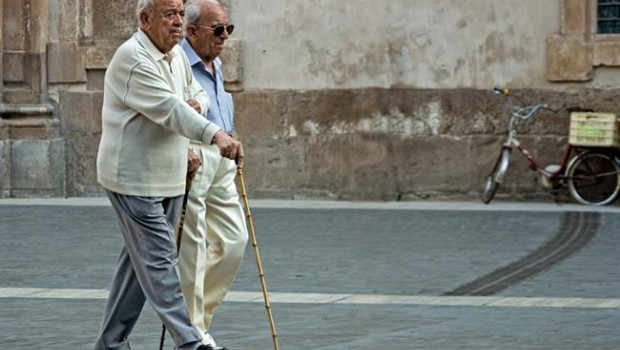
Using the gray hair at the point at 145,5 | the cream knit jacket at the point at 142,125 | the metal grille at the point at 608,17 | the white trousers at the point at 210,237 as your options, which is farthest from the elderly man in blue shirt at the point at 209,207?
the metal grille at the point at 608,17

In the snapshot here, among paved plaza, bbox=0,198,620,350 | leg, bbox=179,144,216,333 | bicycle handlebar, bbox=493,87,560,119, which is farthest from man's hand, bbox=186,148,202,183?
bicycle handlebar, bbox=493,87,560,119

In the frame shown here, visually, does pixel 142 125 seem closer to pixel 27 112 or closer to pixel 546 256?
pixel 546 256

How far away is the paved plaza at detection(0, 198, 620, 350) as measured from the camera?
855cm

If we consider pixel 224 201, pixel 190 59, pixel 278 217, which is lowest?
pixel 278 217

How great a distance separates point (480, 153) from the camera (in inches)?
627

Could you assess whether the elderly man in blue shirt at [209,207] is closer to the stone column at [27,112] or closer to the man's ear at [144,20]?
the man's ear at [144,20]

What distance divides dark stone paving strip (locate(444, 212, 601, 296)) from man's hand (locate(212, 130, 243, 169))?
3.63m

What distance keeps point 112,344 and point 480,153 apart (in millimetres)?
9092

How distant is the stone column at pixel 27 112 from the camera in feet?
53.8

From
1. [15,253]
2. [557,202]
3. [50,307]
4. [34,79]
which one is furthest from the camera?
[34,79]

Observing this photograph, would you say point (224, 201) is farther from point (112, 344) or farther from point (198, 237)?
point (112, 344)

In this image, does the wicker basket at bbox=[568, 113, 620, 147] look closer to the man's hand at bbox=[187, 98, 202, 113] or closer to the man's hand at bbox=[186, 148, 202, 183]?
the man's hand at bbox=[186, 148, 202, 183]

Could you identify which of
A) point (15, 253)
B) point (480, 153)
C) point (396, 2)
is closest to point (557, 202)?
point (480, 153)

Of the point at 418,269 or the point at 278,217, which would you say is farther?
the point at 278,217
